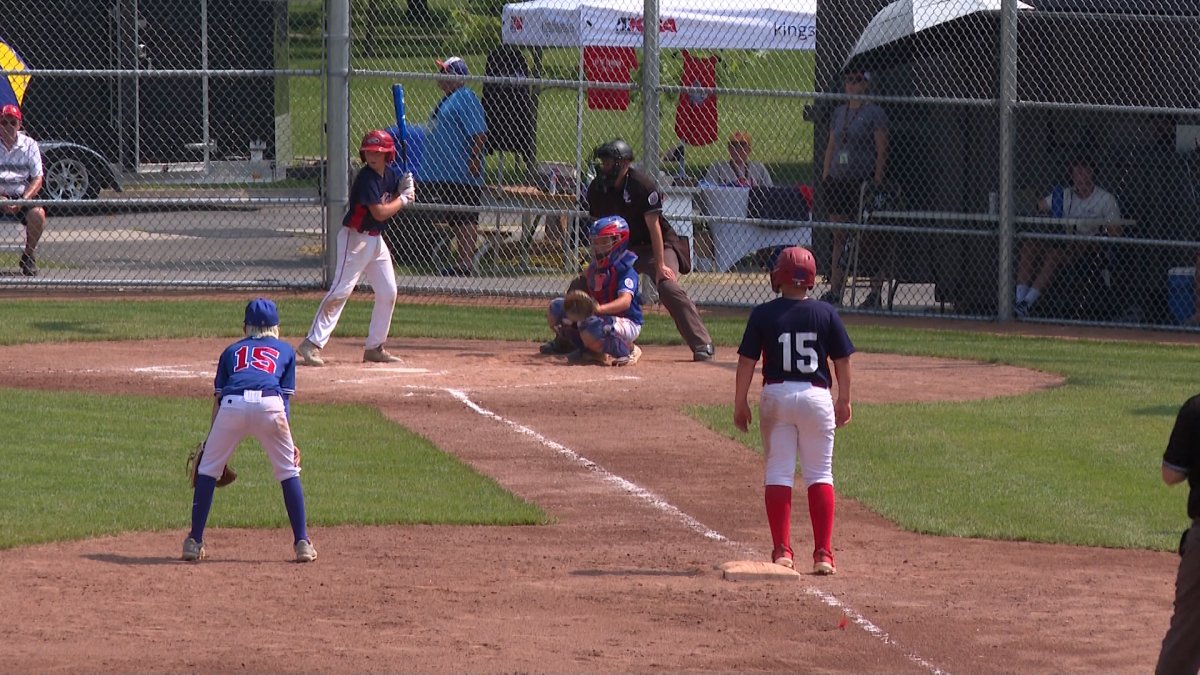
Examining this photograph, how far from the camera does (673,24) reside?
818 inches

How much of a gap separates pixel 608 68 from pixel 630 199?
6.52 meters

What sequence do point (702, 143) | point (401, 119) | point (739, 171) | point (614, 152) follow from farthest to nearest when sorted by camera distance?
1. point (702, 143)
2. point (739, 171)
3. point (401, 119)
4. point (614, 152)

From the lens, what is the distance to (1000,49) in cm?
1648

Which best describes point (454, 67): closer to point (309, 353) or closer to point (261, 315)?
point (309, 353)

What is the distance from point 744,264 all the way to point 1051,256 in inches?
153

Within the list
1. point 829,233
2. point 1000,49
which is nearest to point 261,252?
point 829,233

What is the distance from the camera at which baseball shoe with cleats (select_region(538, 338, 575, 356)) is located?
46.5ft

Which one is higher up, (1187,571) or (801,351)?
(801,351)

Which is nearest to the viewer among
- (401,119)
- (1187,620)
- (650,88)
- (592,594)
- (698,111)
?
(1187,620)

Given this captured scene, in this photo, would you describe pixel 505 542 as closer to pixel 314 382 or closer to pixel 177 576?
pixel 177 576

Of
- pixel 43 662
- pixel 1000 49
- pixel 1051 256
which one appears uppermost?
pixel 1000 49

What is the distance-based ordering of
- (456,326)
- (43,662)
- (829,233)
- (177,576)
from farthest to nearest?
1. (829,233)
2. (456,326)
3. (177,576)
4. (43,662)

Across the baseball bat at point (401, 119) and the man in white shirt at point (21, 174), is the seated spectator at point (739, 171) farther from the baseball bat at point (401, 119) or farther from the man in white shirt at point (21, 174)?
the man in white shirt at point (21, 174)

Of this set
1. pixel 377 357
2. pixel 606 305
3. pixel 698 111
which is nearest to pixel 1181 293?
pixel 606 305
